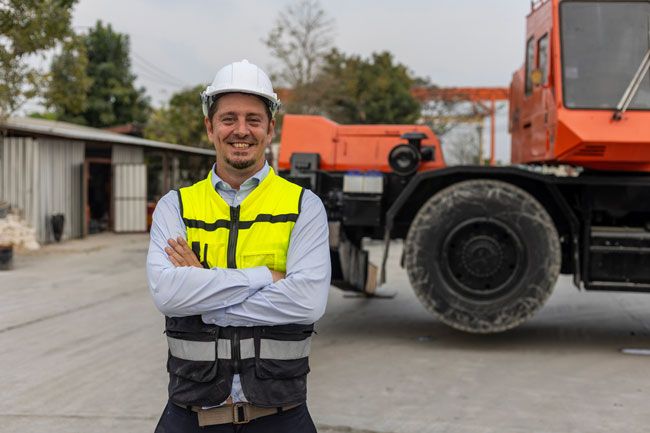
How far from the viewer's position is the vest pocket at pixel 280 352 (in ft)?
7.57

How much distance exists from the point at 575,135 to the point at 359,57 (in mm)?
32544

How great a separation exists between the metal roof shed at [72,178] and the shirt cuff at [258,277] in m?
13.5

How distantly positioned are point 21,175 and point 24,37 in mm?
4779

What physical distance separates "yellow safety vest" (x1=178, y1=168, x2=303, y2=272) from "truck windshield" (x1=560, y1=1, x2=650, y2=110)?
4664 millimetres

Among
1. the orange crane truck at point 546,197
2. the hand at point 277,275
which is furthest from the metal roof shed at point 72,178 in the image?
the hand at point 277,275

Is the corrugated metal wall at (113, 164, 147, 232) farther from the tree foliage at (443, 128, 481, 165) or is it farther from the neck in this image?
the neck

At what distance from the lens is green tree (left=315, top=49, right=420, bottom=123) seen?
1390 inches

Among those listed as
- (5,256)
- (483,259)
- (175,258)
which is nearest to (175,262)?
(175,258)

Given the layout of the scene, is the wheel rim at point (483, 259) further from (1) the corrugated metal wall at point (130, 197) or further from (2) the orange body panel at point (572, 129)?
(1) the corrugated metal wall at point (130, 197)

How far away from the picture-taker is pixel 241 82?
7.89ft

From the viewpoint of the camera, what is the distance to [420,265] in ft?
22.2

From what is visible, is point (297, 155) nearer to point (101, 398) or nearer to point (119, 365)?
point (119, 365)

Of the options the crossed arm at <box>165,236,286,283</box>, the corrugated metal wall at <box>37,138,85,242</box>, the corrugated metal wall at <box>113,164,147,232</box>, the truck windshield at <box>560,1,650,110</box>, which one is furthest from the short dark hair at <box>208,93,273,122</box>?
the corrugated metal wall at <box>113,164,147,232</box>

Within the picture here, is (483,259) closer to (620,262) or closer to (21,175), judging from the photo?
(620,262)
